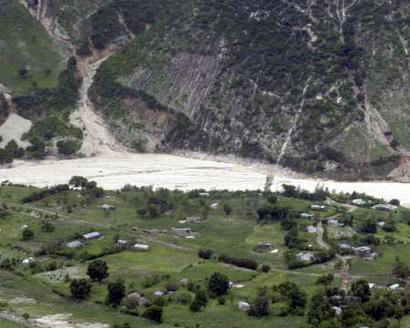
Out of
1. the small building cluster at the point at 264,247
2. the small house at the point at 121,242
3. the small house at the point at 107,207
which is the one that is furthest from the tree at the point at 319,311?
the small house at the point at 107,207

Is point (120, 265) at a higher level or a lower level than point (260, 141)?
lower

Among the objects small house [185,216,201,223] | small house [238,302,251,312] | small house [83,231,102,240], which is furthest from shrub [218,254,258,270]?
small house [185,216,201,223]

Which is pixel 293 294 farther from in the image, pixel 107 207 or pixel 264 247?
pixel 107 207

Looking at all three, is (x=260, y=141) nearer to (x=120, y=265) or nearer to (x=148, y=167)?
(x=148, y=167)

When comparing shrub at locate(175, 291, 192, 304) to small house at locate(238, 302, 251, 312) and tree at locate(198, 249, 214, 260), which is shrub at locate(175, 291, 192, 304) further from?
tree at locate(198, 249, 214, 260)

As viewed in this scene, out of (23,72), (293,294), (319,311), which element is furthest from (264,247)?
(23,72)

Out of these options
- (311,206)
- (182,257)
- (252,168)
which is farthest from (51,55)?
(182,257)

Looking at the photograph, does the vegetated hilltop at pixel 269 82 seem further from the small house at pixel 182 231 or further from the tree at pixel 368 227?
the small house at pixel 182 231

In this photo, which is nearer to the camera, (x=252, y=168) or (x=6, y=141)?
(x=252, y=168)
